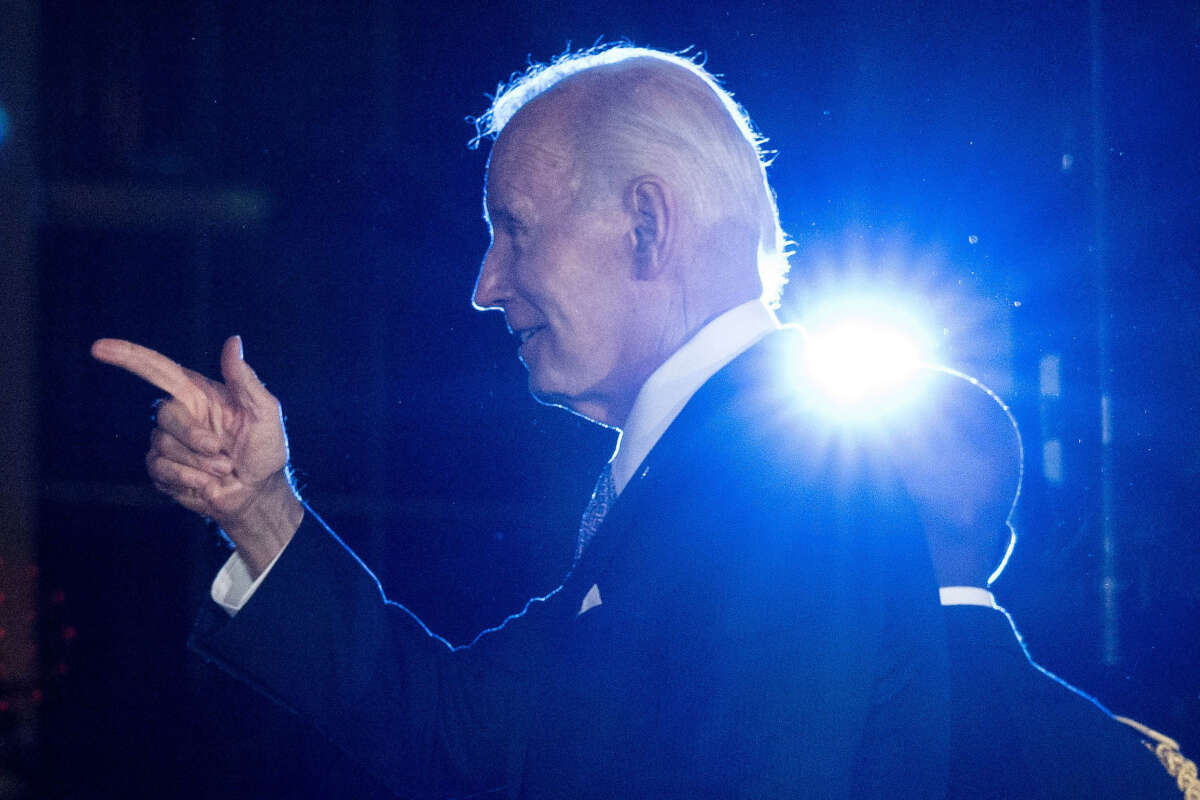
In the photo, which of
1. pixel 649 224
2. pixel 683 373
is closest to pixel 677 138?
pixel 649 224

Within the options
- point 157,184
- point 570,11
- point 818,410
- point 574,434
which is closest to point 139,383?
point 157,184

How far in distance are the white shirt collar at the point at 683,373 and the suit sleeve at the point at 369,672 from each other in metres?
0.26

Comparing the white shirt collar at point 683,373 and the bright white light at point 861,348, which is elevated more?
the bright white light at point 861,348

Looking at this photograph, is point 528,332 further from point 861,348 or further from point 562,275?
point 861,348

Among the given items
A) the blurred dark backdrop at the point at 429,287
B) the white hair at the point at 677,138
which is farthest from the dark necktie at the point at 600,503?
the blurred dark backdrop at the point at 429,287

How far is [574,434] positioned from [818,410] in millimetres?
1614

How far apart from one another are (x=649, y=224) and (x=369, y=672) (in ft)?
1.74

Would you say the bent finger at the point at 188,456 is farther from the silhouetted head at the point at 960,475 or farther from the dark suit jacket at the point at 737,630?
the silhouetted head at the point at 960,475

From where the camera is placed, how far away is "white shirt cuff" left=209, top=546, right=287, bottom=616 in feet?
3.26

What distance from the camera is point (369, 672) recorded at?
1.00 metres

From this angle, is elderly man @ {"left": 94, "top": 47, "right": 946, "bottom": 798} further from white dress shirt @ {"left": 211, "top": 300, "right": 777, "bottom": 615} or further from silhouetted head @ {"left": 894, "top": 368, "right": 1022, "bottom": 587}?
silhouetted head @ {"left": 894, "top": 368, "right": 1022, "bottom": 587}

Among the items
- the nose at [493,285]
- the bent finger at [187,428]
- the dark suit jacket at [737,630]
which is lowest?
the dark suit jacket at [737,630]

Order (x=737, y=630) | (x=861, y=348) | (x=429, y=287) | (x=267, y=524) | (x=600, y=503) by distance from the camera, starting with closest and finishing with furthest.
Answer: (x=737, y=630)
(x=267, y=524)
(x=600, y=503)
(x=861, y=348)
(x=429, y=287)

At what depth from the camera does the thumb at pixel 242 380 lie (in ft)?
2.87
